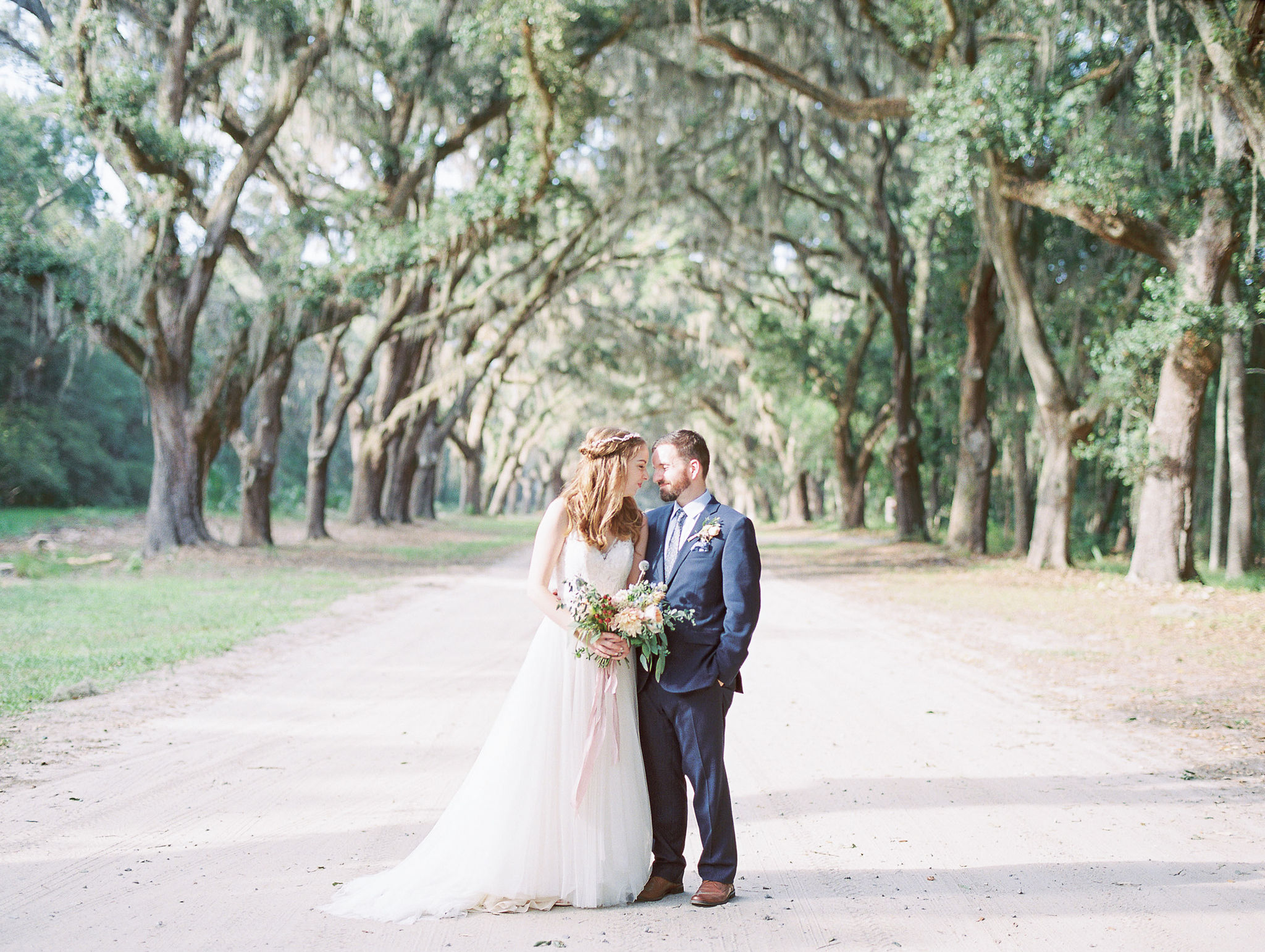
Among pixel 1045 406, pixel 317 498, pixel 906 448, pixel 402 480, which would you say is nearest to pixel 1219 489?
pixel 1045 406

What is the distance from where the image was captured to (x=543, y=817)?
3830 mm

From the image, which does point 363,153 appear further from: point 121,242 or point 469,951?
point 469,951

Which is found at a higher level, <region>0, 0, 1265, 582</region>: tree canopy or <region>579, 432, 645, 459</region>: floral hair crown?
<region>0, 0, 1265, 582</region>: tree canopy

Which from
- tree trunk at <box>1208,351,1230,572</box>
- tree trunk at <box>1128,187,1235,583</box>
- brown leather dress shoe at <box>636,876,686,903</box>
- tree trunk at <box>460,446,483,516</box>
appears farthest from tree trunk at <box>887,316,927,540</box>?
tree trunk at <box>460,446,483,516</box>

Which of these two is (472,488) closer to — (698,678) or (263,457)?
(263,457)

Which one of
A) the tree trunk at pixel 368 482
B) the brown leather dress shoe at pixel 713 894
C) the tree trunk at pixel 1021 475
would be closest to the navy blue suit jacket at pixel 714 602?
the brown leather dress shoe at pixel 713 894

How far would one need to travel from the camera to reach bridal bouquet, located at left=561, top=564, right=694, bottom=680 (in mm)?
3758

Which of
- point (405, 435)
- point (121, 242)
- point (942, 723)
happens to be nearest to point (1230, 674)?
point (942, 723)

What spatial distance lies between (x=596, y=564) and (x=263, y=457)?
1721 centimetres

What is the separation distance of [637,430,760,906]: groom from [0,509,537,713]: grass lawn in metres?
4.67

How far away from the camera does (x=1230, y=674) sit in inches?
330

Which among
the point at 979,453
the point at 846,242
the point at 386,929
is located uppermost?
the point at 846,242

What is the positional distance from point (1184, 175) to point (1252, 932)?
12355mm

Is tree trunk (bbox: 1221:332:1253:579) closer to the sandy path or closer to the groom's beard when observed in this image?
the sandy path
